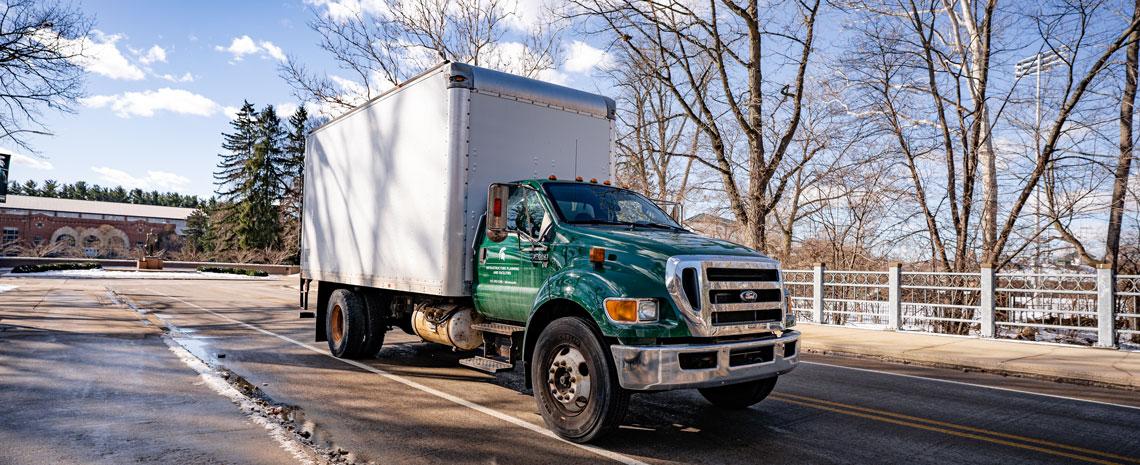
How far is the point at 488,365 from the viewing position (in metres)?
6.43

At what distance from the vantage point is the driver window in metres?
6.36

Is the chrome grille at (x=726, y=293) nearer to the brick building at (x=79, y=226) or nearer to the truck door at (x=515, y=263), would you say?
the truck door at (x=515, y=263)

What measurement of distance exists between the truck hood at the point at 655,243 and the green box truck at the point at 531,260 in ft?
0.06

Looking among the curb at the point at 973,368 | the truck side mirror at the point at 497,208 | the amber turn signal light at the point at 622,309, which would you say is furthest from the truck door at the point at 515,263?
the curb at the point at 973,368

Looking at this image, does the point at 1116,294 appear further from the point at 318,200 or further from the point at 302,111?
the point at 302,111

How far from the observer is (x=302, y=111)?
232 feet

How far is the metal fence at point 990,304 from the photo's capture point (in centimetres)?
1246

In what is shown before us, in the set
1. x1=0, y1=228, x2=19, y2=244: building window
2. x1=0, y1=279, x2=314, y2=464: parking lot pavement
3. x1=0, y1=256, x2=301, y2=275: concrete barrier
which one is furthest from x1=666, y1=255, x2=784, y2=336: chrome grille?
x1=0, y1=228, x2=19, y2=244: building window

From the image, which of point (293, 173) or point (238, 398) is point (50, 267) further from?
point (238, 398)


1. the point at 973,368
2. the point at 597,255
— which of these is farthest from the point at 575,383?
the point at 973,368

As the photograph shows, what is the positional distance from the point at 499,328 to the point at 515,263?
71 centimetres

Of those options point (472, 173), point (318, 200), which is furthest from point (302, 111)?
point (472, 173)

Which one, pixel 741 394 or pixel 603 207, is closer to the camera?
pixel 741 394

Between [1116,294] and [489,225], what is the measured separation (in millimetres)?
12335
